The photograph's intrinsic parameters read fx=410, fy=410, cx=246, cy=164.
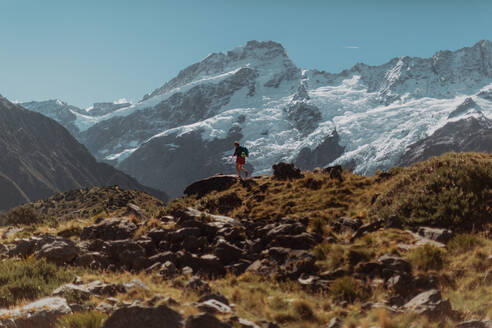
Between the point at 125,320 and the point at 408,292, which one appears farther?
the point at 408,292

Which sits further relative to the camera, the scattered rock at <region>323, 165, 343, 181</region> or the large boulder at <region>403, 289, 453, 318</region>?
the scattered rock at <region>323, 165, 343, 181</region>

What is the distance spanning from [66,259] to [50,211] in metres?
82.0

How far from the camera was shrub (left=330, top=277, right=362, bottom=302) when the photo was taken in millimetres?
12398

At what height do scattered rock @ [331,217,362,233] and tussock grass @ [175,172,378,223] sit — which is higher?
tussock grass @ [175,172,378,223]

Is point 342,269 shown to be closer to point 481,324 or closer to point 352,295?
point 352,295

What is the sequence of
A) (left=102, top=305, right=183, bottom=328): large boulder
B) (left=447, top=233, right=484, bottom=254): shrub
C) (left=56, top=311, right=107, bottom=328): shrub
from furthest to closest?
1. (left=447, top=233, right=484, bottom=254): shrub
2. (left=56, top=311, right=107, bottom=328): shrub
3. (left=102, top=305, right=183, bottom=328): large boulder

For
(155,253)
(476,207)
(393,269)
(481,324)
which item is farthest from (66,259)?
(476,207)

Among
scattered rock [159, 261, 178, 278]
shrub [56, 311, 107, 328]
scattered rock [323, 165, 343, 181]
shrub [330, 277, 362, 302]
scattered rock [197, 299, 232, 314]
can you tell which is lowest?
shrub [330, 277, 362, 302]

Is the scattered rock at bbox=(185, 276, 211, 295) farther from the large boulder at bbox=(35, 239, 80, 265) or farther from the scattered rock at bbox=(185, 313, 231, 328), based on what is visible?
the large boulder at bbox=(35, 239, 80, 265)

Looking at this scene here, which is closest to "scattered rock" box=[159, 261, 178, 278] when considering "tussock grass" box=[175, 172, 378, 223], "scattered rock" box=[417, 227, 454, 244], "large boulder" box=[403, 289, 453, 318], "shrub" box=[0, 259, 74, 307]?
"shrub" box=[0, 259, 74, 307]

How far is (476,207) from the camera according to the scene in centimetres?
1642

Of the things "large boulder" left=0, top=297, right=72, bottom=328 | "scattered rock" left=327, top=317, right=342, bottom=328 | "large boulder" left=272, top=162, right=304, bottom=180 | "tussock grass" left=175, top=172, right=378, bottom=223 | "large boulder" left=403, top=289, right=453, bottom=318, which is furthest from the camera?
"large boulder" left=272, top=162, right=304, bottom=180

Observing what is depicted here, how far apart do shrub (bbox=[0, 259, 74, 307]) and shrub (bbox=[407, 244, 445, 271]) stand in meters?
11.3

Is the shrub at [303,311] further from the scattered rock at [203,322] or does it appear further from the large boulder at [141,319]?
the large boulder at [141,319]
